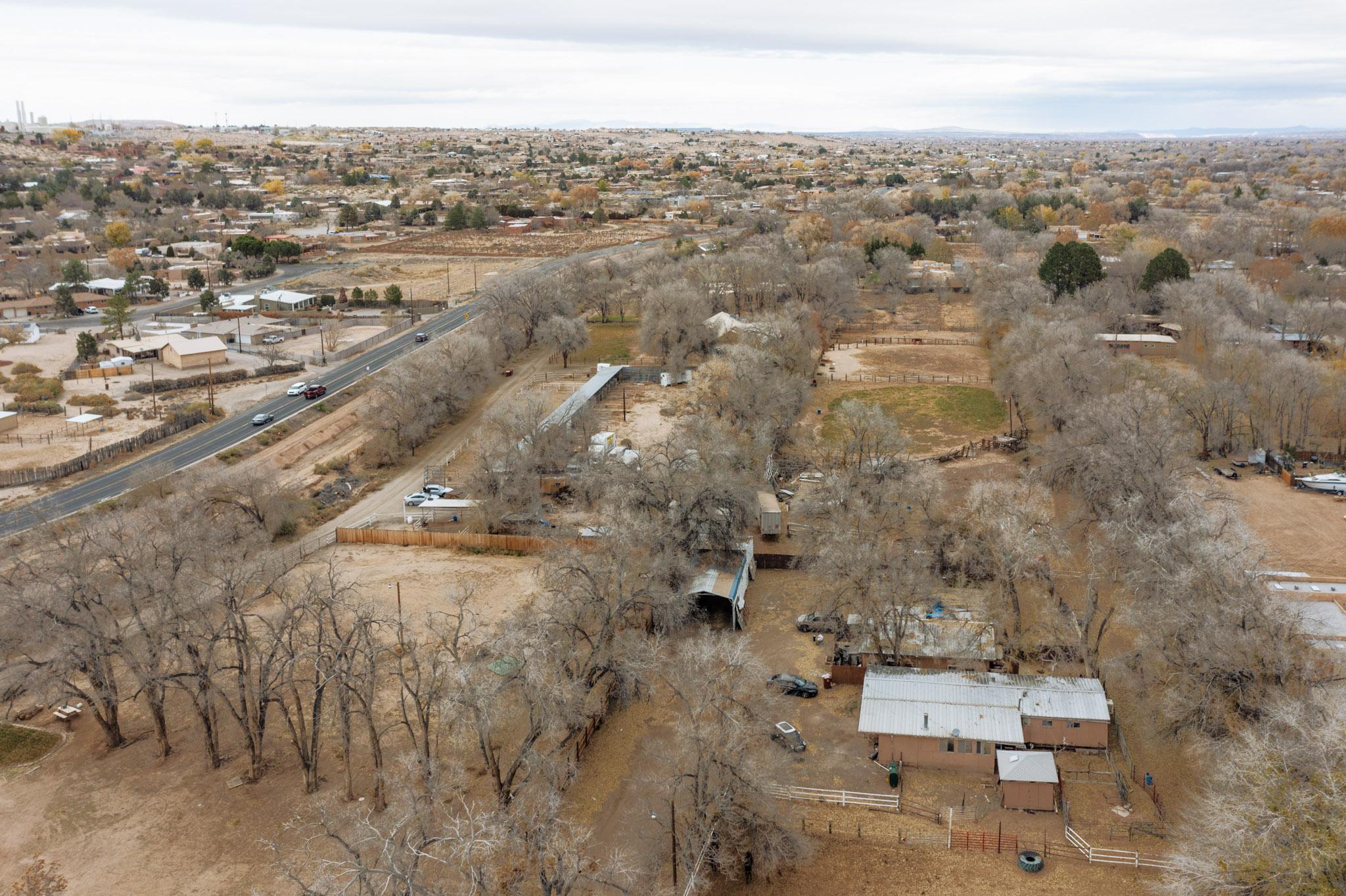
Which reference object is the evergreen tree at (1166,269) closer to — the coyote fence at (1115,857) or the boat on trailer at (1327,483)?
the boat on trailer at (1327,483)

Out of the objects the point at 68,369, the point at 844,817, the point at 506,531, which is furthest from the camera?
the point at 68,369

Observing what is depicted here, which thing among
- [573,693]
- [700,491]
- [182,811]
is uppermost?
[700,491]

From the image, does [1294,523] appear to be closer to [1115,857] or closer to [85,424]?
[1115,857]

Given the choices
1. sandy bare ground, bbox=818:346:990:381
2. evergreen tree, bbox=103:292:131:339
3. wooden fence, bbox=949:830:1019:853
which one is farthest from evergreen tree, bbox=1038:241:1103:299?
evergreen tree, bbox=103:292:131:339

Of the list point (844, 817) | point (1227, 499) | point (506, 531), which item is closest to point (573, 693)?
point (844, 817)

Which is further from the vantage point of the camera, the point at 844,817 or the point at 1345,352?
the point at 1345,352

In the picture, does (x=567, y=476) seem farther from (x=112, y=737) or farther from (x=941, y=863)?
(x=941, y=863)

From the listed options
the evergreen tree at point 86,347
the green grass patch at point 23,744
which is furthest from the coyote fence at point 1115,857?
the evergreen tree at point 86,347
